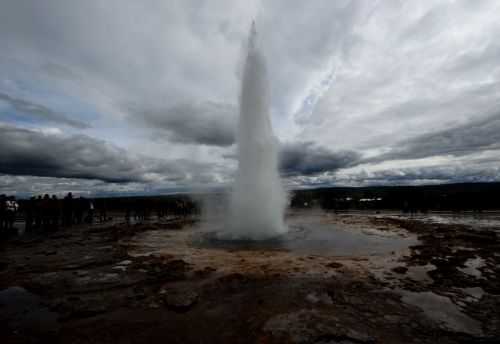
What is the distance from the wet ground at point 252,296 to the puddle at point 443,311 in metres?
0.02

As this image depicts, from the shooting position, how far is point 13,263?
8.31 metres

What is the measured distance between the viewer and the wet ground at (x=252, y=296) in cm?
395

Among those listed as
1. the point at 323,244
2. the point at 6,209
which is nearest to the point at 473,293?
the point at 323,244

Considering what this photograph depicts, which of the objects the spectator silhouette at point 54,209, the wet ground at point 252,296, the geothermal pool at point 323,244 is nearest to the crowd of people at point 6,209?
the spectator silhouette at point 54,209

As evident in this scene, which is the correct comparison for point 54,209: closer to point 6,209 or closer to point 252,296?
point 6,209

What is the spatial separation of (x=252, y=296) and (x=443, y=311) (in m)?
3.68

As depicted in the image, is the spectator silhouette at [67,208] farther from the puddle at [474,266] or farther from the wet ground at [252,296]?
the puddle at [474,266]

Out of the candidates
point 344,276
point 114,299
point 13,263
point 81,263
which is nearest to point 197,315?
point 114,299

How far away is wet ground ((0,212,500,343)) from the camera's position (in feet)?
12.9

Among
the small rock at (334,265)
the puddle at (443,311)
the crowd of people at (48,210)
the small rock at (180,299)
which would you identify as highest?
the crowd of people at (48,210)

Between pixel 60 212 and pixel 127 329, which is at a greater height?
pixel 60 212

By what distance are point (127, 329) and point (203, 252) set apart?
19.6 ft

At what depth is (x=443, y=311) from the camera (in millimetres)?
4711

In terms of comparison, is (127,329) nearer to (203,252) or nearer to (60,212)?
(203,252)
